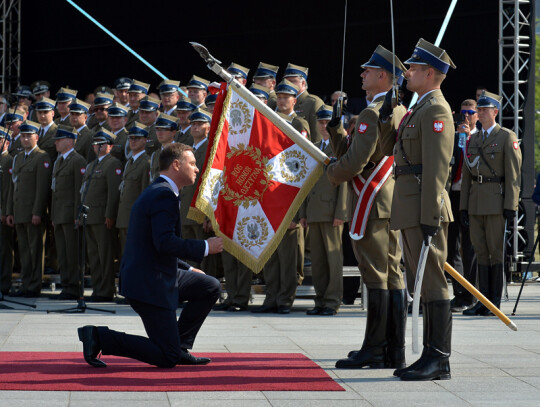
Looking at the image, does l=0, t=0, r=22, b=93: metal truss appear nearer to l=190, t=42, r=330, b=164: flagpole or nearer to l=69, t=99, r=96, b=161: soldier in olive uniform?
l=69, t=99, r=96, b=161: soldier in olive uniform

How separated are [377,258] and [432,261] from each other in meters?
0.61

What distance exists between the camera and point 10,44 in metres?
20.2

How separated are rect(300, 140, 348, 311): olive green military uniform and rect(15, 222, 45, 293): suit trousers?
13.3ft

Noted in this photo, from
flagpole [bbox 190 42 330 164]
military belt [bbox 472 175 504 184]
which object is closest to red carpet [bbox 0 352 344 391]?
flagpole [bbox 190 42 330 164]

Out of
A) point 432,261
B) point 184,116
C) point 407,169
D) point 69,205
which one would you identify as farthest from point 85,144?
point 432,261

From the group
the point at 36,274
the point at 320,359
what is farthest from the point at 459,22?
the point at 320,359

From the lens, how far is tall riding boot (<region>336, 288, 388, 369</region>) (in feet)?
24.6

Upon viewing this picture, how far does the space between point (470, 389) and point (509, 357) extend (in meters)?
1.57

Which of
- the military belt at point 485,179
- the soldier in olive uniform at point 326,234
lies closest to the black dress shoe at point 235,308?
the soldier in olive uniform at point 326,234

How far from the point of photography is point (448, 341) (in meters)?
7.04

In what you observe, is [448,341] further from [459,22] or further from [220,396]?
[459,22]

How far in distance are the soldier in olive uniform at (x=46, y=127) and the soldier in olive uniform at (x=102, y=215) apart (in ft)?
5.46

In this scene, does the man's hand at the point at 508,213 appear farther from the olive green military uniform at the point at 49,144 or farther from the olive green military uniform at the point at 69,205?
the olive green military uniform at the point at 49,144

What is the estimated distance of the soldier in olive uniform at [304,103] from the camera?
1222 cm
